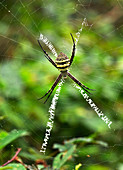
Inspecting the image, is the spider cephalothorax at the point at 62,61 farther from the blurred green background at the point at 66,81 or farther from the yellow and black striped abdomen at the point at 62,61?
the blurred green background at the point at 66,81

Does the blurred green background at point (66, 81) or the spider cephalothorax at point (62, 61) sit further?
the blurred green background at point (66, 81)

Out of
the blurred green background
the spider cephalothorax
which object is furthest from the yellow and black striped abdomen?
the blurred green background

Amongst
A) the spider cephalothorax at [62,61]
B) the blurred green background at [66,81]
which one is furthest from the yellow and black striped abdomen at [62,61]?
the blurred green background at [66,81]

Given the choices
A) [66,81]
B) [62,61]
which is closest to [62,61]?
[62,61]

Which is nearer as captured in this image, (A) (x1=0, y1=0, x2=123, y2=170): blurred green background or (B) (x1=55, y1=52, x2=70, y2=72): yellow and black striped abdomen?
(B) (x1=55, y1=52, x2=70, y2=72): yellow and black striped abdomen

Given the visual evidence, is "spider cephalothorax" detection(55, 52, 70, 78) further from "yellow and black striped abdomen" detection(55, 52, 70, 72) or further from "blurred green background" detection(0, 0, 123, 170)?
"blurred green background" detection(0, 0, 123, 170)

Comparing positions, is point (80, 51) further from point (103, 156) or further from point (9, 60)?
point (103, 156)

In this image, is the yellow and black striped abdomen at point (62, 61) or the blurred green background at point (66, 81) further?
the blurred green background at point (66, 81)

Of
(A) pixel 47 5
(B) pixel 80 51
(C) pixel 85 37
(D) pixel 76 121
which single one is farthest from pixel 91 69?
(A) pixel 47 5
